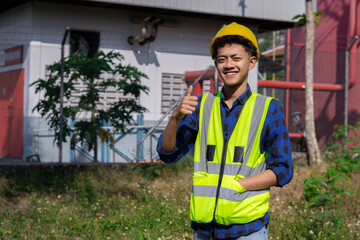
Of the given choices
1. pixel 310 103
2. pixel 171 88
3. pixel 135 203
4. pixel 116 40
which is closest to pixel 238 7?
pixel 171 88

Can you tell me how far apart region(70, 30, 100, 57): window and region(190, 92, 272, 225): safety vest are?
36.5 ft

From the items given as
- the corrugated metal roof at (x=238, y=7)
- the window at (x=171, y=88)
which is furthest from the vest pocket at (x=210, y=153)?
the window at (x=171, y=88)

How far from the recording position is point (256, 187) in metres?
2.32

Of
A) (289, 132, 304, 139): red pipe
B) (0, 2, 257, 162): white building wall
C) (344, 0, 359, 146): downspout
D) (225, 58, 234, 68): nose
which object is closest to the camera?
(225, 58, 234, 68): nose

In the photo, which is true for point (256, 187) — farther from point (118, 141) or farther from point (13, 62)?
point (13, 62)

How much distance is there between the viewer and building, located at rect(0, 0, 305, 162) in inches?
431

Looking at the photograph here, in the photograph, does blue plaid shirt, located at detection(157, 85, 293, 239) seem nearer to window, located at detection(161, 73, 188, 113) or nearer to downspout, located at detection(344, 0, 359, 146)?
downspout, located at detection(344, 0, 359, 146)

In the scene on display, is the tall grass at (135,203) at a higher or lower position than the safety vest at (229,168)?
lower

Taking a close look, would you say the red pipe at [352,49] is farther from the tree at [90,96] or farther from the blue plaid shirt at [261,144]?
the blue plaid shirt at [261,144]

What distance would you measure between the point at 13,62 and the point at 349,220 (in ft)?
28.7

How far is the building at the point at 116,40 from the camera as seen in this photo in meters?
11.0

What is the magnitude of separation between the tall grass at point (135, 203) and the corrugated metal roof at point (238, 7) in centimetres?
540

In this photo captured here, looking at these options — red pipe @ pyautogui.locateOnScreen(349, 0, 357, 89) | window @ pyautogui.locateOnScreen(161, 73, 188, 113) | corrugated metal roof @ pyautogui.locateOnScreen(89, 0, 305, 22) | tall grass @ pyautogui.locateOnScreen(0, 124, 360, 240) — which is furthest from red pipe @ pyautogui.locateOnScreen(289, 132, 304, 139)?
corrugated metal roof @ pyautogui.locateOnScreen(89, 0, 305, 22)

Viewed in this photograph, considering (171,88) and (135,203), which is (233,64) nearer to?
(135,203)
